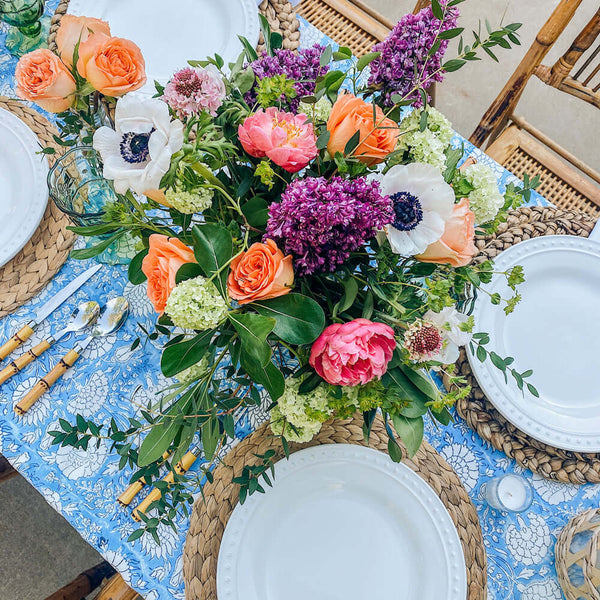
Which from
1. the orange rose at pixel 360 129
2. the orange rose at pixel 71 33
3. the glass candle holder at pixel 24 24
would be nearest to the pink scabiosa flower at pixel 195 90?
the orange rose at pixel 360 129

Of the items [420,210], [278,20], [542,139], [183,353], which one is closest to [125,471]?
[183,353]

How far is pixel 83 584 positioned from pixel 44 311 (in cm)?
70

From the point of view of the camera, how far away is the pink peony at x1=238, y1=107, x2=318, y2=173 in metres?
0.46

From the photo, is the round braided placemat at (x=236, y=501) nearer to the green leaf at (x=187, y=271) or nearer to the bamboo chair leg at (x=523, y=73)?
the green leaf at (x=187, y=271)

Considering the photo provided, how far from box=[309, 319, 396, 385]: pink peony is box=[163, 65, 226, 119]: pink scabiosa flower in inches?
9.7

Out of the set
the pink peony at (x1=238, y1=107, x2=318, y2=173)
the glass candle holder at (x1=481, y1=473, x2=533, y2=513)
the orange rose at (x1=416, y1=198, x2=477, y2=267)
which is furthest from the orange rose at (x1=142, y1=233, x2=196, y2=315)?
the glass candle holder at (x1=481, y1=473, x2=533, y2=513)

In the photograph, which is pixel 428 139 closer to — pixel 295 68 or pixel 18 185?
pixel 295 68

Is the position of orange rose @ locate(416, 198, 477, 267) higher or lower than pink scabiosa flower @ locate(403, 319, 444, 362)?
higher

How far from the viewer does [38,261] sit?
0.86 meters

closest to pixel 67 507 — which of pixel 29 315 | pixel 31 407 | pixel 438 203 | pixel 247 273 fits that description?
pixel 31 407

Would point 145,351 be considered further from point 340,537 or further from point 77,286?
point 340,537

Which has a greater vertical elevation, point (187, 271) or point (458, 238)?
point (458, 238)

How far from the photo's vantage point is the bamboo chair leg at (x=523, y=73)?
40.0 inches

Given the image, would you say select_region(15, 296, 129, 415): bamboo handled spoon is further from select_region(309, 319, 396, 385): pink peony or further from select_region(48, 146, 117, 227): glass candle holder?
select_region(309, 319, 396, 385): pink peony
